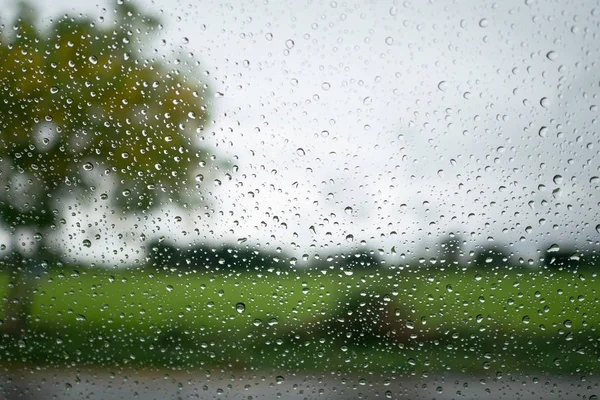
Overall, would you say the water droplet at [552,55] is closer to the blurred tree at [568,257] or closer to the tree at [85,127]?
the blurred tree at [568,257]

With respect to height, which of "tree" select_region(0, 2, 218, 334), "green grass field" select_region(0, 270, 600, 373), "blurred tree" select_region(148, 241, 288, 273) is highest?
"tree" select_region(0, 2, 218, 334)

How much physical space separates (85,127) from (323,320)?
761mm

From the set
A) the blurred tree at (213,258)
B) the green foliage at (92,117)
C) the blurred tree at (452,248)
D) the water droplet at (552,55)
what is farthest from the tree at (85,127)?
the water droplet at (552,55)

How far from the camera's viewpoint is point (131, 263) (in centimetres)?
108

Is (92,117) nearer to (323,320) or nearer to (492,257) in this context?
(323,320)

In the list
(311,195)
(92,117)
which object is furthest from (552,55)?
(92,117)

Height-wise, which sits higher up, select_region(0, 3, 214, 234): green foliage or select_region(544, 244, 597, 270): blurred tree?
select_region(0, 3, 214, 234): green foliage

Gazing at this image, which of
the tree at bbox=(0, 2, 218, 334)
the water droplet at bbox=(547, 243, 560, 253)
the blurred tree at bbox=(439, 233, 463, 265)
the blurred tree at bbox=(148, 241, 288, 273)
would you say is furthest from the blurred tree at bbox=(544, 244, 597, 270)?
the tree at bbox=(0, 2, 218, 334)

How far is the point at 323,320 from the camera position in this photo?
40.9 inches

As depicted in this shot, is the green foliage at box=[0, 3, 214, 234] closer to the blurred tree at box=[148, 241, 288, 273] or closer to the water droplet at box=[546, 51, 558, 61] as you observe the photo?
the blurred tree at box=[148, 241, 288, 273]

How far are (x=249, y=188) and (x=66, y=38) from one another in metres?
0.60

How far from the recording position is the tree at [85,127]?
1.05 metres

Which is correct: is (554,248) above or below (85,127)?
below

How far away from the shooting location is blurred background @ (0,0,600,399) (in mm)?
986
